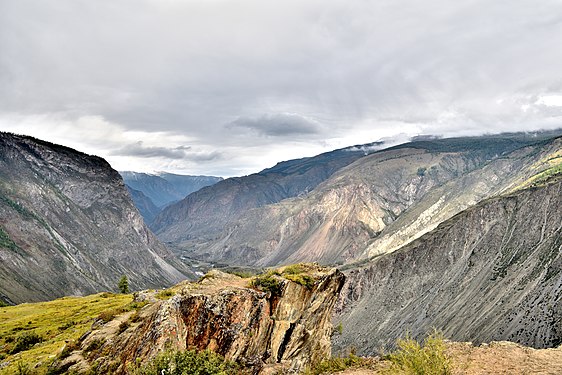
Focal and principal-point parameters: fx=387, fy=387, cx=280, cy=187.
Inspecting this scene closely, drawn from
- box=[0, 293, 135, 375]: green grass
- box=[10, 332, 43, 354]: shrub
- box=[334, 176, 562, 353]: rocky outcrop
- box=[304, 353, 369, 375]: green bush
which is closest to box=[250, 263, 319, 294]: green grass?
box=[304, 353, 369, 375]: green bush

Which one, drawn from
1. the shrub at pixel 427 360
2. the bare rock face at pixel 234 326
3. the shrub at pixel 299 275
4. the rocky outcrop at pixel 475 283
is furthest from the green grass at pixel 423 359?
the rocky outcrop at pixel 475 283

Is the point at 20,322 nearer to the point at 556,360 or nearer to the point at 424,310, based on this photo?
the point at 556,360

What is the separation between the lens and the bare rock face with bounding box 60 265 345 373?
2750 centimetres

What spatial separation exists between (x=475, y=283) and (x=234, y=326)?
336ft

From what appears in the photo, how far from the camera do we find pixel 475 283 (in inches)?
4486

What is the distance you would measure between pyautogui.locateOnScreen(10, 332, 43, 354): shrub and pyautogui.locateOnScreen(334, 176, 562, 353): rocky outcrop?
6959cm

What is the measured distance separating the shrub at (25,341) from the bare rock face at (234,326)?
12552mm

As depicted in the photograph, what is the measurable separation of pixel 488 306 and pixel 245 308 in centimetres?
8510

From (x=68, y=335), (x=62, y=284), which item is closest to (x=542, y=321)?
(x=68, y=335)

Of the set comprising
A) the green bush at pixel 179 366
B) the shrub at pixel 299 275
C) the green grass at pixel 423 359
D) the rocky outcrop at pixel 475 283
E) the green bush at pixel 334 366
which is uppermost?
the green bush at pixel 179 366

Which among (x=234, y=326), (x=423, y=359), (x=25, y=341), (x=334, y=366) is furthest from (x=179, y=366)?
(x=25, y=341)

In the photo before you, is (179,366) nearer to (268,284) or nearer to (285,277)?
(268,284)

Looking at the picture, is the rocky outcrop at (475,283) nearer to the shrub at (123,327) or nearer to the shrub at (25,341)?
the shrub at (123,327)

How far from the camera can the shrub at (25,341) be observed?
41.8 metres
